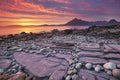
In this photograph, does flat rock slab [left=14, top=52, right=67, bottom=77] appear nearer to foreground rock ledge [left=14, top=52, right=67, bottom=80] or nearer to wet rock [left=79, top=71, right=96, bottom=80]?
foreground rock ledge [left=14, top=52, right=67, bottom=80]

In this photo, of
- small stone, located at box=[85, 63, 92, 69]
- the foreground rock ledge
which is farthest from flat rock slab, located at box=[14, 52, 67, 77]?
small stone, located at box=[85, 63, 92, 69]

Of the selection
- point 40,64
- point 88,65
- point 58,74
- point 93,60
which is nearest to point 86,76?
point 88,65

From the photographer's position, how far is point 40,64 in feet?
9.11

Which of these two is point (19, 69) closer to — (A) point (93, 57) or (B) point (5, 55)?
(B) point (5, 55)

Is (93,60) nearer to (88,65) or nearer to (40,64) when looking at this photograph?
(88,65)

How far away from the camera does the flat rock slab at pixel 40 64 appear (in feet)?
7.86

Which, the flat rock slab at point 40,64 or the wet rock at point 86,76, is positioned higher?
the flat rock slab at point 40,64

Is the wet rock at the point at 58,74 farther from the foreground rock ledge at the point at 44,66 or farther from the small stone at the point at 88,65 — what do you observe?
the small stone at the point at 88,65

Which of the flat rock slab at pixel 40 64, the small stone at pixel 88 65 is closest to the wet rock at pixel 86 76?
the small stone at pixel 88 65

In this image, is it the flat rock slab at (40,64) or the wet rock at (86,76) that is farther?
the flat rock slab at (40,64)

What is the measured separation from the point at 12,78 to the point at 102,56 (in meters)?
1.85

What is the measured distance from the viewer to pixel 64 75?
2254mm

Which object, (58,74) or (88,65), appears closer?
(58,74)

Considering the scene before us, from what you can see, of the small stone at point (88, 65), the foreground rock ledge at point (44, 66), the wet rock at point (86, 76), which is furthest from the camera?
the small stone at point (88, 65)
